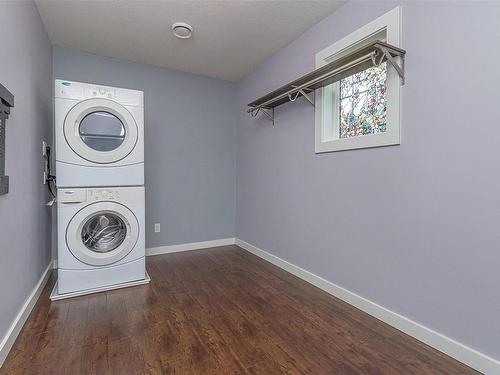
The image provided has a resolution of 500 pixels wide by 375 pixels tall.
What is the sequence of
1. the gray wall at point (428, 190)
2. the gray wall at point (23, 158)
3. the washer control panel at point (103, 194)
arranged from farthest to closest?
the washer control panel at point (103, 194), the gray wall at point (23, 158), the gray wall at point (428, 190)

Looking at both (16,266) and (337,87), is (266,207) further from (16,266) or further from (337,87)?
(16,266)

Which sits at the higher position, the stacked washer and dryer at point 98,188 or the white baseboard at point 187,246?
the stacked washer and dryer at point 98,188

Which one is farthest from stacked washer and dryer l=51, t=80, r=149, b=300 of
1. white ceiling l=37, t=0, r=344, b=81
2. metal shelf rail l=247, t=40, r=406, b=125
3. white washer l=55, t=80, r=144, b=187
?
metal shelf rail l=247, t=40, r=406, b=125

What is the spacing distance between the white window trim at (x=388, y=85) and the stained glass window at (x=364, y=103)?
113 millimetres

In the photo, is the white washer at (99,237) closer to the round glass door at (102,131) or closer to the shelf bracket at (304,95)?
the round glass door at (102,131)

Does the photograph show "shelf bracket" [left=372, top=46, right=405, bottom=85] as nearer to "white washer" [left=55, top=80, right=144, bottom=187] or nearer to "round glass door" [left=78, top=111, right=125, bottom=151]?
"white washer" [left=55, top=80, right=144, bottom=187]

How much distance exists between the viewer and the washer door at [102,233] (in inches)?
85.7

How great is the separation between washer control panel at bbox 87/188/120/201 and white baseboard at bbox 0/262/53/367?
0.79 metres

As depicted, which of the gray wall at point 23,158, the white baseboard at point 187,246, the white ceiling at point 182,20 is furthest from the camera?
the white baseboard at point 187,246

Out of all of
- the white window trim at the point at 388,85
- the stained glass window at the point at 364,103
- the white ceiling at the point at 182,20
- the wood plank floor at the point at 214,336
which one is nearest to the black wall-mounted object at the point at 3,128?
the wood plank floor at the point at 214,336

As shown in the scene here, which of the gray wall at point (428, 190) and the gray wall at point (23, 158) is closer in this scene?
the gray wall at point (428, 190)

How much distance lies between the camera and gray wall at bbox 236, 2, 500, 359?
1309 mm

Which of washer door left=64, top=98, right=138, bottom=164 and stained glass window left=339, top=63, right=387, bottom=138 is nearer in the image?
stained glass window left=339, top=63, right=387, bottom=138

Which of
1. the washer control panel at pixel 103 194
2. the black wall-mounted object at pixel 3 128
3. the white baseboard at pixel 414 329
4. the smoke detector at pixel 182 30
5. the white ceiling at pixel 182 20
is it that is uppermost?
the white ceiling at pixel 182 20
